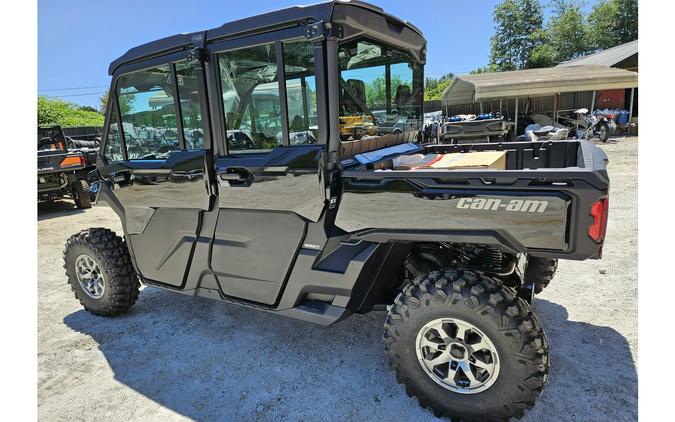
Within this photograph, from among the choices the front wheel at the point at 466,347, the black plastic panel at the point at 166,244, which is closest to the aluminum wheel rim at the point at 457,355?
the front wheel at the point at 466,347

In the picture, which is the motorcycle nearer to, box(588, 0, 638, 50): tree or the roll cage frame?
the roll cage frame

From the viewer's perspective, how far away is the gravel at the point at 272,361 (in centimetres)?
250

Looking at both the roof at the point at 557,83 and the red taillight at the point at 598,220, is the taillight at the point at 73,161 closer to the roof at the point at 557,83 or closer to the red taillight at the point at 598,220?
the red taillight at the point at 598,220

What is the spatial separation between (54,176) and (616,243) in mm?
10857

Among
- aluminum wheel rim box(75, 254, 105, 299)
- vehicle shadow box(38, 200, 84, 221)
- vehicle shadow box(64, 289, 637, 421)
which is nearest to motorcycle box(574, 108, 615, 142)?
vehicle shadow box(64, 289, 637, 421)

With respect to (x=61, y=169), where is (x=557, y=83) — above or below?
above

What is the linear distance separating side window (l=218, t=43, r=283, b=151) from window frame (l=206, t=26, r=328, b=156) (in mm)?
28

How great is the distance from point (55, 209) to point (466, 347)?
11544mm

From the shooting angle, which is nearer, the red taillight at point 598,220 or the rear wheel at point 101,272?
the red taillight at point 598,220

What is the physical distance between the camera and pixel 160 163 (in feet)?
10.6

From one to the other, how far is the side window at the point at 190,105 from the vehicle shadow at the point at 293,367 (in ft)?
5.32

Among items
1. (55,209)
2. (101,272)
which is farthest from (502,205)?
(55,209)

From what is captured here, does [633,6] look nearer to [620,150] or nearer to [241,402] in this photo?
[620,150]

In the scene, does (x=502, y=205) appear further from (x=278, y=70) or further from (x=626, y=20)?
(x=626, y=20)
